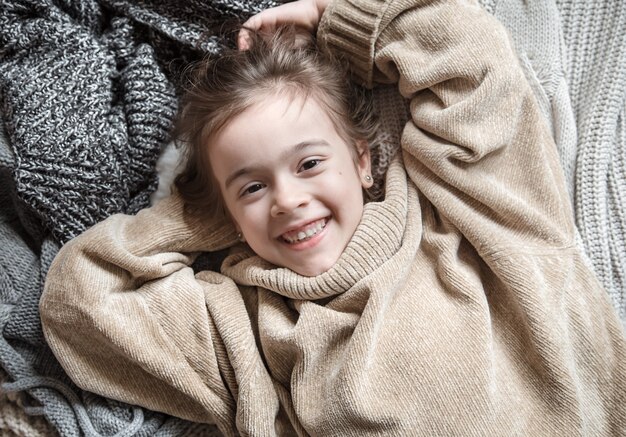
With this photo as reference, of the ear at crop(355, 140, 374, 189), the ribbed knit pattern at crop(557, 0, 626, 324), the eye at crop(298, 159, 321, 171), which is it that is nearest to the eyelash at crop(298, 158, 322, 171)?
the eye at crop(298, 159, 321, 171)

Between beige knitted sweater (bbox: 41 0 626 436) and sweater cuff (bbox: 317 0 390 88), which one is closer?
beige knitted sweater (bbox: 41 0 626 436)

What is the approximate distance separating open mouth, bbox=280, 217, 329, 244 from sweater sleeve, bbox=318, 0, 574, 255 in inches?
8.1

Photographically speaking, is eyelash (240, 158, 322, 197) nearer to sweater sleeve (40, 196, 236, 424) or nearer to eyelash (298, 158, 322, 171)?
eyelash (298, 158, 322, 171)

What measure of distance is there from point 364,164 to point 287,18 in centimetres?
32

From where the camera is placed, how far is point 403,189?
1.12 m

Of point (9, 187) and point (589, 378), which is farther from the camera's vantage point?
point (9, 187)

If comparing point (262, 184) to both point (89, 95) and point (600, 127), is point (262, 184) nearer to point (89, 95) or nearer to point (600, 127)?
point (89, 95)

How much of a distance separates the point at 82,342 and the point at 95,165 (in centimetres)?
33

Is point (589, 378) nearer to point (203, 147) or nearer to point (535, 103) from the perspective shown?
point (535, 103)

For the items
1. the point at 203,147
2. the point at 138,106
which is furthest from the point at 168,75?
the point at 203,147

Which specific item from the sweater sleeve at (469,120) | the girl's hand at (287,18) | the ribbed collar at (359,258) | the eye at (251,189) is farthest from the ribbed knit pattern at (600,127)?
the eye at (251,189)

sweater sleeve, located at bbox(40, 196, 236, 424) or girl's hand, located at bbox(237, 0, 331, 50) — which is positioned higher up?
girl's hand, located at bbox(237, 0, 331, 50)

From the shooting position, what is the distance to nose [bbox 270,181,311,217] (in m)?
1.01

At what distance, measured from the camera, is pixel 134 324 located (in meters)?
1.08
